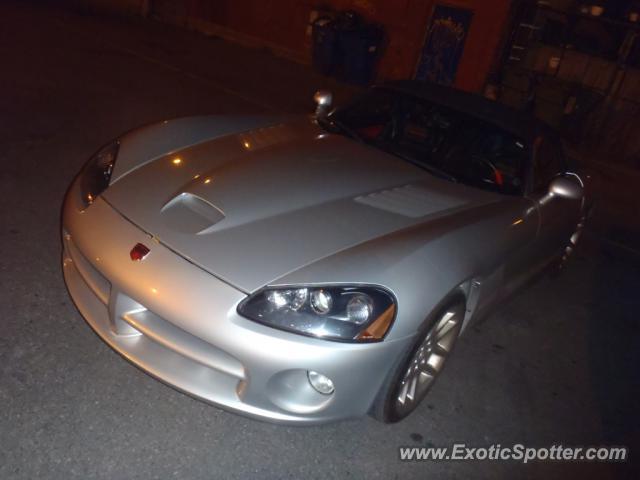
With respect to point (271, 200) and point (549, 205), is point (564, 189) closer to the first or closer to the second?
point (549, 205)

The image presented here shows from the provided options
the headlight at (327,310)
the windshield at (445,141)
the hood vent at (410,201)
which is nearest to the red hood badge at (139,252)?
the headlight at (327,310)

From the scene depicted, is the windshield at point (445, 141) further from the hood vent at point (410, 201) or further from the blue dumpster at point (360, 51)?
the blue dumpster at point (360, 51)

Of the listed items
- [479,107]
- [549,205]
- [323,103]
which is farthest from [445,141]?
[323,103]

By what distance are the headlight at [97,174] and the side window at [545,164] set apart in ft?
8.11

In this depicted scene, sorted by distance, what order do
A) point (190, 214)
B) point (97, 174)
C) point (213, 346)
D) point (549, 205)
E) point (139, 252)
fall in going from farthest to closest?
1. point (549, 205)
2. point (97, 174)
3. point (190, 214)
4. point (139, 252)
5. point (213, 346)

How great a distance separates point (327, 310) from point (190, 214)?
779 mm

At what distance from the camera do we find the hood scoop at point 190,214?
2.35 meters

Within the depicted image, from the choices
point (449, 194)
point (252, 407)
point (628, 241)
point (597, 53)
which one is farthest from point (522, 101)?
point (252, 407)

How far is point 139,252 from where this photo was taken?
2225mm

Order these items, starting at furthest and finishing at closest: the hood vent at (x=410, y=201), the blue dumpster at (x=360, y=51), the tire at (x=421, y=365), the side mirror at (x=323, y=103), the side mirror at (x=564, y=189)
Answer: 1. the blue dumpster at (x=360, y=51)
2. the side mirror at (x=323, y=103)
3. the side mirror at (x=564, y=189)
4. the hood vent at (x=410, y=201)
5. the tire at (x=421, y=365)

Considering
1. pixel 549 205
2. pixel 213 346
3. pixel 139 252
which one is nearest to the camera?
pixel 213 346

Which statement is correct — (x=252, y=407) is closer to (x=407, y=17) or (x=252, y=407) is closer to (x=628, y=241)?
(x=628, y=241)

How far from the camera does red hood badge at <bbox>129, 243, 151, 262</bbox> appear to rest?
2.21 metres

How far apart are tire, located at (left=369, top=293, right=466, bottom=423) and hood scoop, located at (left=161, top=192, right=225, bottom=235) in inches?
39.1
